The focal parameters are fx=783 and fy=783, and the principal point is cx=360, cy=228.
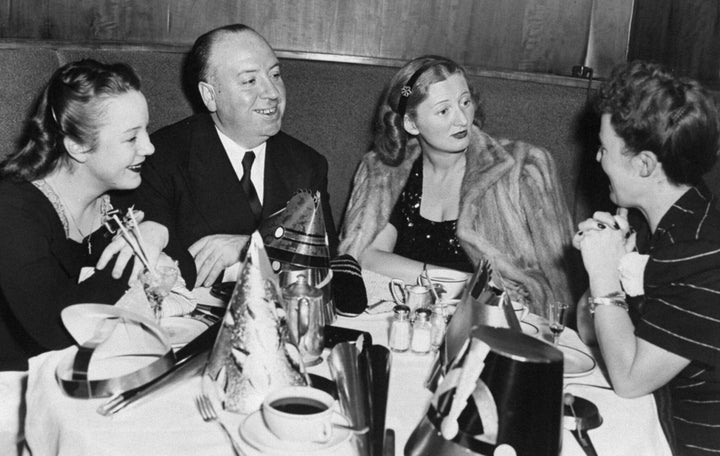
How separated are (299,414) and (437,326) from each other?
574 mm

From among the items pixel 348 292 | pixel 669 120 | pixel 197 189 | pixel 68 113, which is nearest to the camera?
pixel 669 120

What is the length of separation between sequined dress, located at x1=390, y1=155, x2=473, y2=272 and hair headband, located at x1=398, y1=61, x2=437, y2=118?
22 centimetres

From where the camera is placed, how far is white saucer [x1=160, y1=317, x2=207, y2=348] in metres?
1.70

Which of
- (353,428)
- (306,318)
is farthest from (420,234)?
(353,428)

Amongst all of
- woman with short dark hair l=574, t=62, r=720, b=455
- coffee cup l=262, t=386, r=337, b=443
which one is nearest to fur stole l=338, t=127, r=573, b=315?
woman with short dark hair l=574, t=62, r=720, b=455

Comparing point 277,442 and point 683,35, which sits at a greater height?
Answer: point 683,35

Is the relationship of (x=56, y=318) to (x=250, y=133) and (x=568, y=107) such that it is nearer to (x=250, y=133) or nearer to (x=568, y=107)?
(x=250, y=133)

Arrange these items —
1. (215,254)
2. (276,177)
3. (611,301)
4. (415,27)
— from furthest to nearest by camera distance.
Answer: (415,27) → (276,177) → (215,254) → (611,301)

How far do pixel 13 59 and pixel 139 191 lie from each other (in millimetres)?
682

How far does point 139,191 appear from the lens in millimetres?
2844

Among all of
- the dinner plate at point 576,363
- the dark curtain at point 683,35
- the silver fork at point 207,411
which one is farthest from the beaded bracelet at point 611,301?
the dark curtain at point 683,35

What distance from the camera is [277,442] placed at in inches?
47.9

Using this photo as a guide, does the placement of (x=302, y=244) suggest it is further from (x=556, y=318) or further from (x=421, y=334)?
(x=556, y=318)

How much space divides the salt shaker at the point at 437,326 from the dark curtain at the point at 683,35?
195cm
